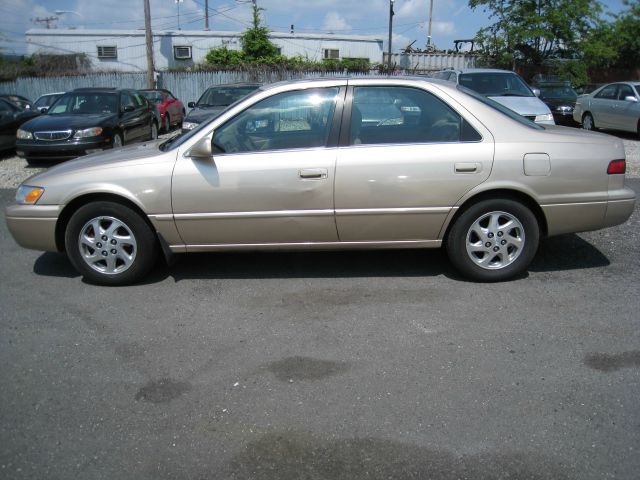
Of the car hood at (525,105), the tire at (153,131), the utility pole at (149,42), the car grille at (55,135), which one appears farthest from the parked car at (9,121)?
the utility pole at (149,42)

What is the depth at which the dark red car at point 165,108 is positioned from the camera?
1753cm

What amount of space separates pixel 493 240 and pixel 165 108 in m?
15.0

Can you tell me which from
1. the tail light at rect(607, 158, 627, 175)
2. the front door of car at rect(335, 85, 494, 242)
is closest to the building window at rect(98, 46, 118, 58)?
the front door of car at rect(335, 85, 494, 242)

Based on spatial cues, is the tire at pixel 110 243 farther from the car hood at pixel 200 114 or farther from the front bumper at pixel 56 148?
the car hood at pixel 200 114

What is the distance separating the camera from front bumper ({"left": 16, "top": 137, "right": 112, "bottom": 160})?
429 inches

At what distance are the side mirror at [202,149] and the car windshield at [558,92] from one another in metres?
16.4

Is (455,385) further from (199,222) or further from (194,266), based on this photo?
(194,266)

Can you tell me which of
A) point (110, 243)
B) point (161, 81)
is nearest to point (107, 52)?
point (161, 81)

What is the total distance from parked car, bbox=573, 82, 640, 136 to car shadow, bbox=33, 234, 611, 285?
1059 cm

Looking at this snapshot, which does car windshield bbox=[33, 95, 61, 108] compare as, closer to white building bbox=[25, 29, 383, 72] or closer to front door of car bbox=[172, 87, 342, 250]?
white building bbox=[25, 29, 383, 72]

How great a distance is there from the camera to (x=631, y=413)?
3.03 metres

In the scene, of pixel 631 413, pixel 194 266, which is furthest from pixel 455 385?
pixel 194 266

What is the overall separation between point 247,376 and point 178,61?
31.5 meters

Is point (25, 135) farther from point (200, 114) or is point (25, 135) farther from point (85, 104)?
point (200, 114)
